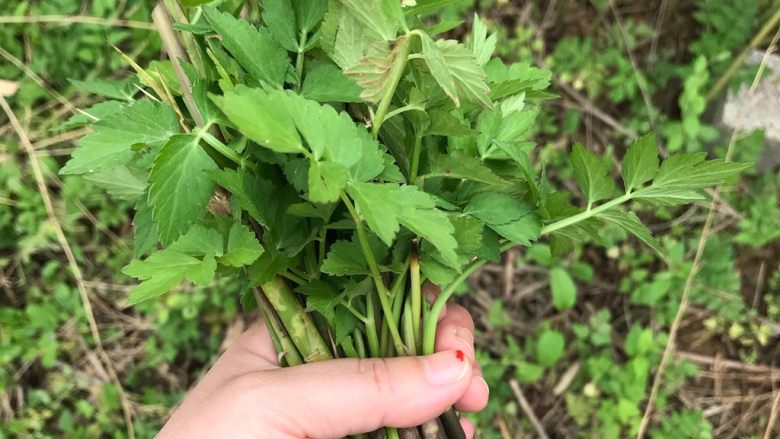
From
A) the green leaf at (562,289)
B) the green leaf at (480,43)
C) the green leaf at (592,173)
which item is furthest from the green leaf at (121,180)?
the green leaf at (562,289)

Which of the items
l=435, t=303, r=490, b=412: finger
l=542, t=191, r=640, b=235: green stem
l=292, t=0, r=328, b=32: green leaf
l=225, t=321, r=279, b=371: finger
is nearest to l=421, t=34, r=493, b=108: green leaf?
l=292, t=0, r=328, b=32: green leaf

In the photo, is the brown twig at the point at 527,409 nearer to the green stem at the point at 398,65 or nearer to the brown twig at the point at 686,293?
the brown twig at the point at 686,293

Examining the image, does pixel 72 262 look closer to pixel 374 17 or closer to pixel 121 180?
pixel 121 180

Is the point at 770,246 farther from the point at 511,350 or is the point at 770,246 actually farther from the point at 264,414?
the point at 264,414

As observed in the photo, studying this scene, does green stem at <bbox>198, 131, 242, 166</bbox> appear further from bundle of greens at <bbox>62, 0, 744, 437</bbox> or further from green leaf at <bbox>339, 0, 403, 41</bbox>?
green leaf at <bbox>339, 0, 403, 41</bbox>

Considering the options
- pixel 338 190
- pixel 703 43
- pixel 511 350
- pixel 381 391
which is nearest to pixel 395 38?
pixel 338 190

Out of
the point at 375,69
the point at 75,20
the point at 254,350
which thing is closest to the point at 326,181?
the point at 375,69

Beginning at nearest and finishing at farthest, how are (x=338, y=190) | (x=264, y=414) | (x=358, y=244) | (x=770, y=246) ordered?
(x=338, y=190) < (x=358, y=244) < (x=264, y=414) < (x=770, y=246)
